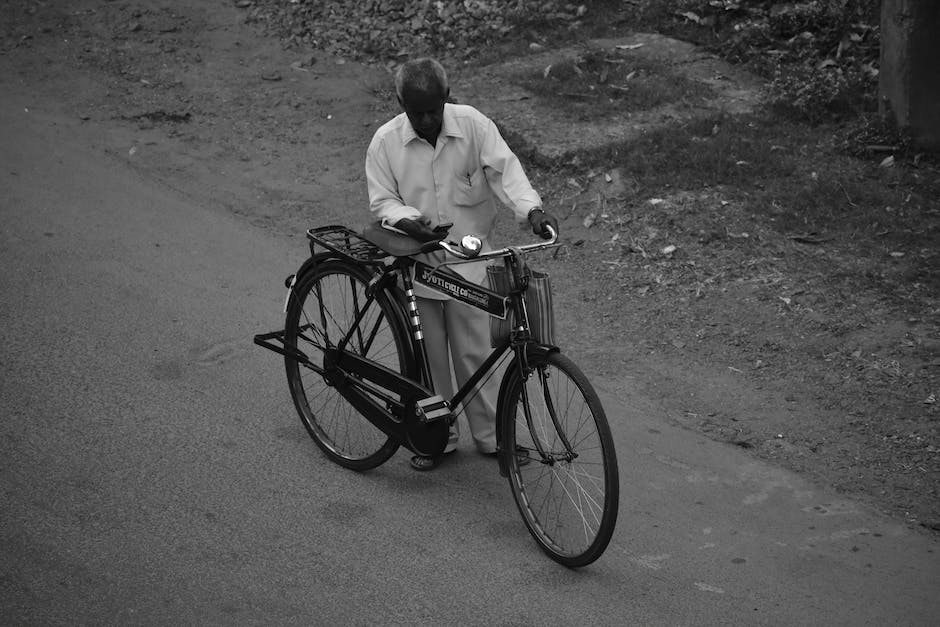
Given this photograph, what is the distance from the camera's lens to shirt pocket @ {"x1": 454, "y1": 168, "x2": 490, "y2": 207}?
438 cm

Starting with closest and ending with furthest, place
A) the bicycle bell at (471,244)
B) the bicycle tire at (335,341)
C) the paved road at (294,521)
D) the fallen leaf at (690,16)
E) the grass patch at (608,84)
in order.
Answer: the paved road at (294,521), the bicycle bell at (471,244), the bicycle tire at (335,341), the grass patch at (608,84), the fallen leaf at (690,16)

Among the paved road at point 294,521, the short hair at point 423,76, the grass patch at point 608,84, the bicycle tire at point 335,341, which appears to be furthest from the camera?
the grass patch at point 608,84

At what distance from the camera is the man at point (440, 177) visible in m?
4.12

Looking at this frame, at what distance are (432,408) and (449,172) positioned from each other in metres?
1.05

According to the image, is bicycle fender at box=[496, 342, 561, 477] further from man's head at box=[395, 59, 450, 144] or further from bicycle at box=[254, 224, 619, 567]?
man's head at box=[395, 59, 450, 144]

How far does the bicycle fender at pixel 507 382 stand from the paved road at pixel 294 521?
320 millimetres

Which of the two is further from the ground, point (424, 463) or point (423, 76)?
point (423, 76)

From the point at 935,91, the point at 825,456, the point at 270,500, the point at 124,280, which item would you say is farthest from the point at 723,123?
the point at 270,500

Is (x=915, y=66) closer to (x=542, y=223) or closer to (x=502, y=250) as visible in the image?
(x=542, y=223)

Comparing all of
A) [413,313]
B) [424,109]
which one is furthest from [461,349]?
[424,109]

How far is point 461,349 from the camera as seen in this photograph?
4621 mm

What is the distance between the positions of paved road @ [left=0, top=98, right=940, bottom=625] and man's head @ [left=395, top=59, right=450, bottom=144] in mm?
1706

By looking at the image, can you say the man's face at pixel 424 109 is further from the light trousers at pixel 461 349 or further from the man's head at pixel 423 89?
the light trousers at pixel 461 349

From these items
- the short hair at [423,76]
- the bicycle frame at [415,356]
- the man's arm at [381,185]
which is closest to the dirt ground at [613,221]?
the bicycle frame at [415,356]
